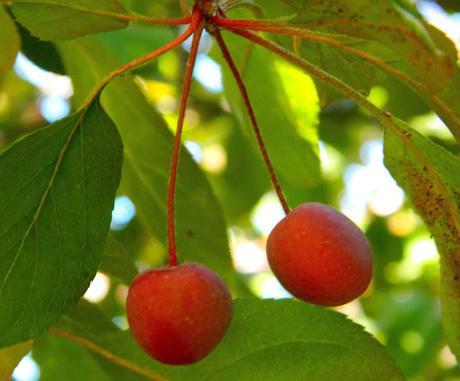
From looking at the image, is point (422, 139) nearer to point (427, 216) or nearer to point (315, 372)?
point (427, 216)

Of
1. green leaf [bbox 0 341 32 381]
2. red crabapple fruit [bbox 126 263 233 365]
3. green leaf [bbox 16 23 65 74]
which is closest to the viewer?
red crabapple fruit [bbox 126 263 233 365]

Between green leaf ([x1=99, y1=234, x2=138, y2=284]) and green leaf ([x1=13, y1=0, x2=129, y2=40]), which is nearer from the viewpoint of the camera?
green leaf ([x1=13, y1=0, x2=129, y2=40])

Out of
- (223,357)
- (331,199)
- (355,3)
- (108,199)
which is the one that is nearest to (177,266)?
(108,199)

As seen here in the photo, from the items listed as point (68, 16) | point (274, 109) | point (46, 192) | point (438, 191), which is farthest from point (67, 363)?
point (438, 191)

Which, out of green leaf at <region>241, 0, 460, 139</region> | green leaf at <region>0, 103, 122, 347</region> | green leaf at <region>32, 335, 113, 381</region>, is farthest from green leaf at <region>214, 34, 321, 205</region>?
green leaf at <region>32, 335, 113, 381</region>

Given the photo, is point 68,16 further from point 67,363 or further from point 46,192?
point 67,363

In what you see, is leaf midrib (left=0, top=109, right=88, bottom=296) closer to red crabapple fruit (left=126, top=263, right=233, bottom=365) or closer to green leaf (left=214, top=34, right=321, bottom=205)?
red crabapple fruit (left=126, top=263, right=233, bottom=365)
